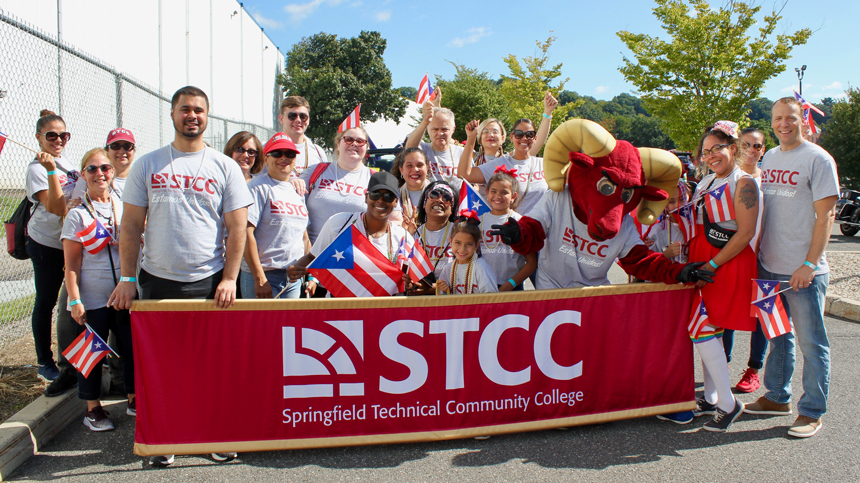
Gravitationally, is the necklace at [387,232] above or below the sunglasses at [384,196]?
below

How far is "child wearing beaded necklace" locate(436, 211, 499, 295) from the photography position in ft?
11.4

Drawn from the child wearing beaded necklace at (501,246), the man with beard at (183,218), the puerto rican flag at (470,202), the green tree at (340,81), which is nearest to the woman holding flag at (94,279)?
the man with beard at (183,218)

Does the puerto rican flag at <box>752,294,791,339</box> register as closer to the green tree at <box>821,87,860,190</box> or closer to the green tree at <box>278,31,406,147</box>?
the green tree at <box>821,87,860,190</box>

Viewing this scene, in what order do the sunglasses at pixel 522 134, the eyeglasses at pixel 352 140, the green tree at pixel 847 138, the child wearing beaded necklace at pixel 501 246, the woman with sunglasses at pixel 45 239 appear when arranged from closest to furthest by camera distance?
the child wearing beaded necklace at pixel 501 246, the woman with sunglasses at pixel 45 239, the eyeglasses at pixel 352 140, the sunglasses at pixel 522 134, the green tree at pixel 847 138

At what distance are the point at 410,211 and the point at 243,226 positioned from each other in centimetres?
143

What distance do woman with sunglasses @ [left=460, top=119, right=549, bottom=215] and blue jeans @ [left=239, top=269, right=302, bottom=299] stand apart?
1905 millimetres

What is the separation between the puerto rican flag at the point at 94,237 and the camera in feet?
10.9

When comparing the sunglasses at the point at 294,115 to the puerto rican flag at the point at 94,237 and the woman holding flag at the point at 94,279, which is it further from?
the puerto rican flag at the point at 94,237

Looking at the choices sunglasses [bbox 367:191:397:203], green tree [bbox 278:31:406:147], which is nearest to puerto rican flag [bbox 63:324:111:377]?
sunglasses [bbox 367:191:397:203]

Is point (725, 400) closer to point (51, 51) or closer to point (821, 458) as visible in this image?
point (821, 458)

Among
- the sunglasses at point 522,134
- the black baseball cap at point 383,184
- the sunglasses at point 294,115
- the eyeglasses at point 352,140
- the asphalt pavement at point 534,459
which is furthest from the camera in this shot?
the sunglasses at point 294,115

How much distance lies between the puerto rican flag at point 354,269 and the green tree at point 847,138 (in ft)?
83.4

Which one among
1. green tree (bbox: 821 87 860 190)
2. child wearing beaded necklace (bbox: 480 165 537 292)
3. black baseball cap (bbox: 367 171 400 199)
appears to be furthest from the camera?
green tree (bbox: 821 87 860 190)

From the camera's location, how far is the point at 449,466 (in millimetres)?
2977
